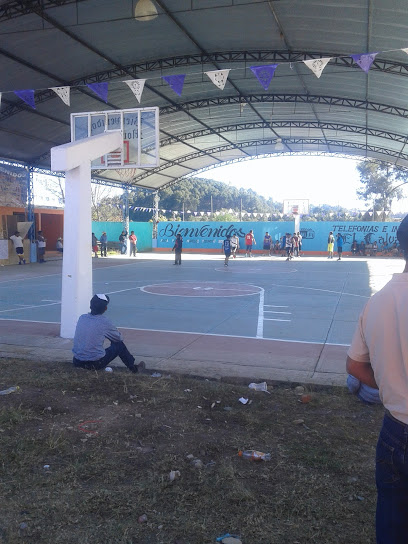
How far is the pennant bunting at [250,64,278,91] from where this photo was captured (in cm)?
1611

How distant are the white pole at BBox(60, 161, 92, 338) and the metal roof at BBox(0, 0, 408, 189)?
837 cm

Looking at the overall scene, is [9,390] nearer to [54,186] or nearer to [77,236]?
[77,236]

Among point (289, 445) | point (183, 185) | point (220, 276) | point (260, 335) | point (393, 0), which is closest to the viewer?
point (289, 445)

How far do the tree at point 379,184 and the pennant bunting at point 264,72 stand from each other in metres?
38.1

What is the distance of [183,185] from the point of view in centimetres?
6906

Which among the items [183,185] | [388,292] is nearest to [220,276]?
[388,292]

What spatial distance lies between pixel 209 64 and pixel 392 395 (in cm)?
2103

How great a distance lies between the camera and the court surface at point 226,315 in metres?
7.91

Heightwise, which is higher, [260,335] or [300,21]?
[300,21]

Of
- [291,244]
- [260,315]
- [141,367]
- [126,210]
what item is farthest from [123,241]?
[141,367]

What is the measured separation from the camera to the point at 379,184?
54.7 meters

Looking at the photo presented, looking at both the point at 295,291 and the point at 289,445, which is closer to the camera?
the point at 289,445

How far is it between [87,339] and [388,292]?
5.28 metres

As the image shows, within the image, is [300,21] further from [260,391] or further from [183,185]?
[183,185]
